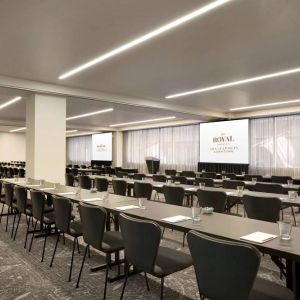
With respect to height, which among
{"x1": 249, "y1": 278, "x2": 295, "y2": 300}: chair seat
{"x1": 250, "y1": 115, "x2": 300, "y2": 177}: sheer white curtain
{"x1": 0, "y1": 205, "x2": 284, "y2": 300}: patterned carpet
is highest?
{"x1": 250, "y1": 115, "x2": 300, "y2": 177}: sheer white curtain

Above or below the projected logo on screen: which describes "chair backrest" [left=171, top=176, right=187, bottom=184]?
below

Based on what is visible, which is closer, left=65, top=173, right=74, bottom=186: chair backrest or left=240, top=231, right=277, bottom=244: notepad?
left=240, top=231, right=277, bottom=244: notepad

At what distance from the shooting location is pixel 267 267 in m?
3.52

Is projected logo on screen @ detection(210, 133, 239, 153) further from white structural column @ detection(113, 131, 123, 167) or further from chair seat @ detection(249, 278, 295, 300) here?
chair seat @ detection(249, 278, 295, 300)

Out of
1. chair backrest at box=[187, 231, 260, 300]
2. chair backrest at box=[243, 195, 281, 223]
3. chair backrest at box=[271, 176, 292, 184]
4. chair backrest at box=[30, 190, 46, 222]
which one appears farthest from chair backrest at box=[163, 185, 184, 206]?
chair backrest at box=[271, 176, 292, 184]

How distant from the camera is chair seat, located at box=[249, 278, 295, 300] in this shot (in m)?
1.76

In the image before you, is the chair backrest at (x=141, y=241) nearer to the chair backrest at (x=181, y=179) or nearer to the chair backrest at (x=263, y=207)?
the chair backrest at (x=263, y=207)

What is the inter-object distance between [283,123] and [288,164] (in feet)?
4.78

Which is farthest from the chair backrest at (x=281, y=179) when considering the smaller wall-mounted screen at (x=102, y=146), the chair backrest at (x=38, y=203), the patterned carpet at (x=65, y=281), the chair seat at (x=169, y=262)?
the smaller wall-mounted screen at (x=102, y=146)

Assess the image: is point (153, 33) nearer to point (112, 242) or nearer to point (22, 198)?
point (112, 242)

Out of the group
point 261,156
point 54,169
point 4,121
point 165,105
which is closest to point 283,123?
point 261,156

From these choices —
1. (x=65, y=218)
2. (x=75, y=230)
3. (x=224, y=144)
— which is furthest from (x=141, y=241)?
(x=224, y=144)

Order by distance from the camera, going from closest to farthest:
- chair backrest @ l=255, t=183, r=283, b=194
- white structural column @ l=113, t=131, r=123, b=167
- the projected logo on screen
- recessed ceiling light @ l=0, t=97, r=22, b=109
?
chair backrest @ l=255, t=183, r=283, b=194 < recessed ceiling light @ l=0, t=97, r=22, b=109 < the projected logo on screen < white structural column @ l=113, t=131, r=123, b=167

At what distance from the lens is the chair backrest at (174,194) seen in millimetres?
4747
